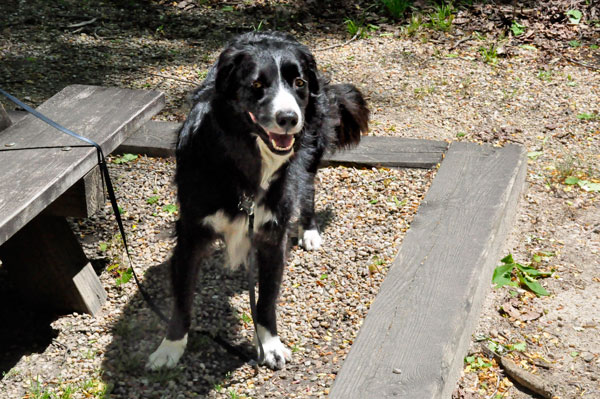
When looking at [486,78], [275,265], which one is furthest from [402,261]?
[486,78]

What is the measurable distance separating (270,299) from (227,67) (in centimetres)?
101

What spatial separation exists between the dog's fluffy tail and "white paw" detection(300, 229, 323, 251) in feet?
1.61

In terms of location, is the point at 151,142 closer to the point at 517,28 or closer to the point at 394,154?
the point at 394,154

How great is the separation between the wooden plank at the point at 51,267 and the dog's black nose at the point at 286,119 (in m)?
1.29

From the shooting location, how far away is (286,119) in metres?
2.37

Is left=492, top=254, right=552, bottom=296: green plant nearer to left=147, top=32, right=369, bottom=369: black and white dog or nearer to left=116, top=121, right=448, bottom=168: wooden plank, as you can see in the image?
left=116, top=121, right=448, bottom=168: wooden plank

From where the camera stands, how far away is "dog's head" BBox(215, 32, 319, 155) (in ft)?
7.86

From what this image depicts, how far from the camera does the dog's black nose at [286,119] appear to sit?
92.8 inches

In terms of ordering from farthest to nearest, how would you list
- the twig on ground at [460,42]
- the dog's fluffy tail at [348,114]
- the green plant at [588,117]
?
1. the twig on ground at [460,42]
2. the green plant at [588,117]
3. the dog's fluffy tail at [348,114]

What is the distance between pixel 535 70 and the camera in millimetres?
5762

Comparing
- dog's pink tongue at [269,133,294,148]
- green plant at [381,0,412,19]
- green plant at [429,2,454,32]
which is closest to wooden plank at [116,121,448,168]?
dog's pink tongue at [269,133,294,148]

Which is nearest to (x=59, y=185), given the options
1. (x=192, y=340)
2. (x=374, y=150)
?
(x=192, y=340)

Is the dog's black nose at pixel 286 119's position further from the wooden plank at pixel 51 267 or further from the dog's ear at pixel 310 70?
the wooden plank at pixel 51 267

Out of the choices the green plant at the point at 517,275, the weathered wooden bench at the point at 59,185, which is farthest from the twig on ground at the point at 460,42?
the weathered wooden bench at the point at 59,185
